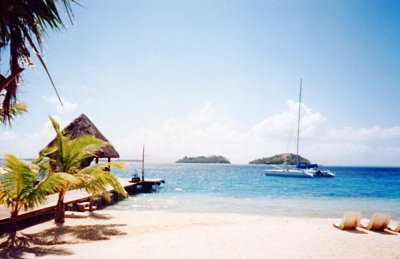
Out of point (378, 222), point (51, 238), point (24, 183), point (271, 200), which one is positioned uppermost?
point (24, 183)

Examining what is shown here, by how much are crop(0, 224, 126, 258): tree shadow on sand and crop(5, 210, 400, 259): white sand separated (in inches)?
1.9

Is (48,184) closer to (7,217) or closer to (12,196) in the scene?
(12,196)

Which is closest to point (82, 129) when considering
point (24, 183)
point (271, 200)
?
point (24, 183)

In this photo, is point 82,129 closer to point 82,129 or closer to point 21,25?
point 82,129

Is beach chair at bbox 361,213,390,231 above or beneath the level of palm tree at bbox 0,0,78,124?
beneath

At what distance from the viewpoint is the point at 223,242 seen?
7359 mm

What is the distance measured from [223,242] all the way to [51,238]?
423 centimetres

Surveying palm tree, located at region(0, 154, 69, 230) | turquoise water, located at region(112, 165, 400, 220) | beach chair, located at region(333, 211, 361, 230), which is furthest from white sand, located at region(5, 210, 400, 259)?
turquoise water, located at region(112, 165, 400, 220)

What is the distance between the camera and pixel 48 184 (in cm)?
703

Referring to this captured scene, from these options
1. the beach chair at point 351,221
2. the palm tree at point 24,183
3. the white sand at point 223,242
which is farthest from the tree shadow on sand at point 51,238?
the beach chair at point 351,221

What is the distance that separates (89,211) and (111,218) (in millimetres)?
1655

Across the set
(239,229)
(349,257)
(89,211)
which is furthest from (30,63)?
(89,211)

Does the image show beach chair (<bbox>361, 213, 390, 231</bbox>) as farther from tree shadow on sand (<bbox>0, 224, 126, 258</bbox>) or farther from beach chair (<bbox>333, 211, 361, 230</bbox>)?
tree shadow on sand (<bbox>0, 224, 126, 258</bbox>)

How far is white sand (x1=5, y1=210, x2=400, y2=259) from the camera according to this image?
641cm
